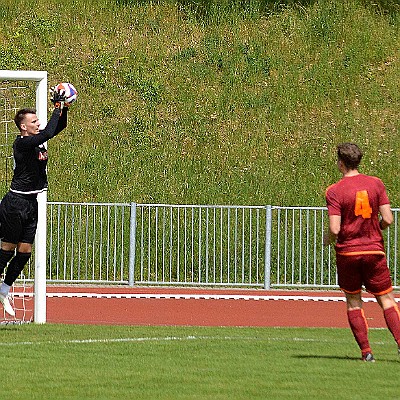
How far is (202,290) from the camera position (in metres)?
22.1

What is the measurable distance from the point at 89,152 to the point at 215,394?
20843 millimetres

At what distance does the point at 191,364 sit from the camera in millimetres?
10062

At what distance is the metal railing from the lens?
2233cm

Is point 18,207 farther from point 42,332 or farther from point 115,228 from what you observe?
point 115,228

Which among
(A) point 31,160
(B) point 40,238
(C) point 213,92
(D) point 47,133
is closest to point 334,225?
(D) point 47,133

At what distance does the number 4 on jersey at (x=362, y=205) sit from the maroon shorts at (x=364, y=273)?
0.34 m

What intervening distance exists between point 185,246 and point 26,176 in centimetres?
950

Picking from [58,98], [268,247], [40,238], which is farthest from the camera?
[268,247]

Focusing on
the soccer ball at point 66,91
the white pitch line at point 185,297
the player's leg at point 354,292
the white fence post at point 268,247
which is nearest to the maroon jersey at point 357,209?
the player's leg at point 354,292

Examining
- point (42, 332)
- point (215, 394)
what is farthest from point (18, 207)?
point (215, 394)

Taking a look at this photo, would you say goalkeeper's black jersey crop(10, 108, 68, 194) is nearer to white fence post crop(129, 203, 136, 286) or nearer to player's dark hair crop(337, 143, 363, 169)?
player's dark hair crop(337, 143, 363, 169)

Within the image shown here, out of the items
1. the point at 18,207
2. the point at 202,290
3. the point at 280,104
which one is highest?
the point at 280,104

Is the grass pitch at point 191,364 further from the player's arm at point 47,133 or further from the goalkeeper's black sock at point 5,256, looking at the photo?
the player's arm at point 47,133

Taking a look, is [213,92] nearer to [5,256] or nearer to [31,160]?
[5,256]
